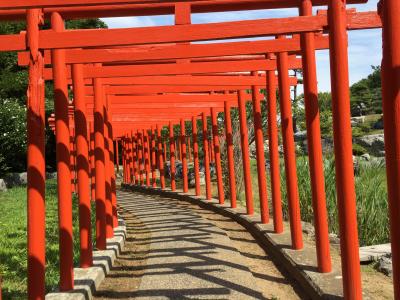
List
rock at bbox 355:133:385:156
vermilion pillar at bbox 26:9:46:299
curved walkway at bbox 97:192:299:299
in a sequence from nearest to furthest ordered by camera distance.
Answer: vermilion pillar at bbox 26:9:46:299, curved walkway at bbox 97:192:299:299, rock at bbox 355:133:385:156

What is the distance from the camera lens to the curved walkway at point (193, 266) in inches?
203

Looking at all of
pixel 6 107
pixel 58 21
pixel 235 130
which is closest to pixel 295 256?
pixel 58 21

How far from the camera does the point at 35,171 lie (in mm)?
4211

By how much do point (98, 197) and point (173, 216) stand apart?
408 cm

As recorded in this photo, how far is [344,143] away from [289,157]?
2314mm

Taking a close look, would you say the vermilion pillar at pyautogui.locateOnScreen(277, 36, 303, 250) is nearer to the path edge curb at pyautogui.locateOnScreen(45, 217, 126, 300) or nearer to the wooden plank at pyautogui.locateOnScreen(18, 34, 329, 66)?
the wooden plank at pyautogui.locateOnScreen(18, 34, 329, 66)

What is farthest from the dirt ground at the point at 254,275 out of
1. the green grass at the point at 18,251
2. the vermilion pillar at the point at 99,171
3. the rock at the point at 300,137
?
the rock at the point at 300,137

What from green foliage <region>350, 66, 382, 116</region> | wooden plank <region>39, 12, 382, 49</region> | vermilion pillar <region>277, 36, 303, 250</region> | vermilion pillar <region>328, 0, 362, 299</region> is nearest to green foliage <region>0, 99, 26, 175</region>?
vermilion pillar <region>277, 36, 303, 250</region>

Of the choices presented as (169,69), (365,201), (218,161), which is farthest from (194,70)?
(218,161)

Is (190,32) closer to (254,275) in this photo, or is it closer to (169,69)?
(169,69)

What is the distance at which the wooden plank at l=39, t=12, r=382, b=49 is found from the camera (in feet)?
13.4

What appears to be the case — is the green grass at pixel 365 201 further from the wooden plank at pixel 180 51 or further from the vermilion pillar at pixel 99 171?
the vermilion pillar at pixel 99 171

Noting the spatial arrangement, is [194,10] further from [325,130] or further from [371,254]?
[325,130]

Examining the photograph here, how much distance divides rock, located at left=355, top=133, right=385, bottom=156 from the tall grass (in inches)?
709
